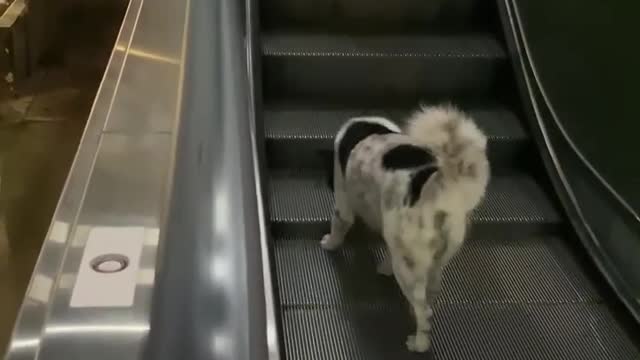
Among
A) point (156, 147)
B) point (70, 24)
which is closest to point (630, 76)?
point (156, 147)

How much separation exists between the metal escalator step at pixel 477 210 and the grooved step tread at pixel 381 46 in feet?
1.94

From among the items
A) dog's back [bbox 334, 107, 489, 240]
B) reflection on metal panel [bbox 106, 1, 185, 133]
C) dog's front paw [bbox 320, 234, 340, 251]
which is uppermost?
reflection on metal panel [bbox 106, 1, 185, 133]

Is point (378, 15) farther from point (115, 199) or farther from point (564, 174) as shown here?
point (115, 199)

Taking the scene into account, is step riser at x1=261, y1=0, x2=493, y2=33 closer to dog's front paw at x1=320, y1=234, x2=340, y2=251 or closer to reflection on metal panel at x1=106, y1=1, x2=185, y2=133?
reflection on metal panel at x1=106, y1=1, x2=185, y2=133

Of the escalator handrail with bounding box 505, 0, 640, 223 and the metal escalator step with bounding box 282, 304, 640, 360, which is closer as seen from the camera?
the metal escalator step with bounding box 282, 304, 640, 360

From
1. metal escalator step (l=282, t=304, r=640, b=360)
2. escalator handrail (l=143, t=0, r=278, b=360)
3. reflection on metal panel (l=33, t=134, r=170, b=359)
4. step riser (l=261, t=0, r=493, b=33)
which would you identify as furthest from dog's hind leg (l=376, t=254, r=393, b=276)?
escalator handrail (l=143, t=0, r=278, b=360)

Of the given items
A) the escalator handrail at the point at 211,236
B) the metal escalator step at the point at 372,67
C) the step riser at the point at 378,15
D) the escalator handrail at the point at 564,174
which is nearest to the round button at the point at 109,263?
the escalator handrail at the point at 211,236

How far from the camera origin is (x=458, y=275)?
3.28m

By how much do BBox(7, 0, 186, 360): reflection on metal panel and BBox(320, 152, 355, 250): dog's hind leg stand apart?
0.71 m

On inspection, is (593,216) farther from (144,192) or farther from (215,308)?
(215,308)

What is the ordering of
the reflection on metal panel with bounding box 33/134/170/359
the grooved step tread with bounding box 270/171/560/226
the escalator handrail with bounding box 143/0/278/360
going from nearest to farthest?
the escalator handrail with bounding box 143/0/278/360 < the reflection on metal panel with bounding box 33/134/170/359 < the grooved step tread with bounding box 270/171/560/226

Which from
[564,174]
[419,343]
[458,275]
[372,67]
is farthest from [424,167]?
[372,67]

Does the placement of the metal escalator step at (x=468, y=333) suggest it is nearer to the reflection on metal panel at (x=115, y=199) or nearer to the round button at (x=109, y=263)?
the reflection on metal panel at (x=115, y=199)

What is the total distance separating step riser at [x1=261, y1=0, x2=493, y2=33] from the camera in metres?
4.24
